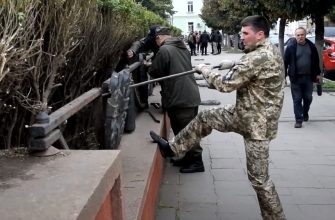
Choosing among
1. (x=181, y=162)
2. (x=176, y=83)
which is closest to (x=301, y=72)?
(x=181, y=162)

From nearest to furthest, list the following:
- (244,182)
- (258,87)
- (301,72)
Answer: (258,87)
(244,182)
(301,72)

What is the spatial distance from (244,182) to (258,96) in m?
1.91

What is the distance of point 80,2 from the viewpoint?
3.54 metres

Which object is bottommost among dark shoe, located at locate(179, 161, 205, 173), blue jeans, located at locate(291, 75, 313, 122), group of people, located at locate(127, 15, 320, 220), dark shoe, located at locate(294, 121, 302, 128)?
dark shoe, located at locate(294, 121, 302, 128)

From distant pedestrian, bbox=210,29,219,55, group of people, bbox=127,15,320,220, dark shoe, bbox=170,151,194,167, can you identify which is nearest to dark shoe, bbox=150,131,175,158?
group of people, bbox=127,15,320,220

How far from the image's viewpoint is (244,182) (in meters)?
5.68

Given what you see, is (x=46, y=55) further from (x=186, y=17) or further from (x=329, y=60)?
(x=186, y=17)

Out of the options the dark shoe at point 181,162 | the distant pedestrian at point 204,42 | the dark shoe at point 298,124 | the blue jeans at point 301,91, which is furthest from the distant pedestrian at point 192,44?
the dark shoe at point 181,162

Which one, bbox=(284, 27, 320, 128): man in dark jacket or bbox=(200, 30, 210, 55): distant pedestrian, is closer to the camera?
bbox=(284, 27, 320, 128): man in dark jacket

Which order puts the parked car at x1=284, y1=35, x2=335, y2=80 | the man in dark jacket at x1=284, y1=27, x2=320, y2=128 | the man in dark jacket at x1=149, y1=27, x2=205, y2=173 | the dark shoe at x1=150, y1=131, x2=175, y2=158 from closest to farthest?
1. the dark shoe at x1=150, y1=131, x2=175, y2=158
2. the man in dark jacket at x1=149, y1=27, x2=205, y2=173
3. the man in dark jacket at x1=284, y1=27, x2=320, y2=128
4. the parked car at x1=284, y1=35, x2=335, y2=80

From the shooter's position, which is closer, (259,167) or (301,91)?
(259,167)

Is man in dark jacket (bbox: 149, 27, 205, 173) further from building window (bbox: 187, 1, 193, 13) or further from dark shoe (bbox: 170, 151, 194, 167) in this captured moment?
building window (bbox: 187, 1, 193, 13)

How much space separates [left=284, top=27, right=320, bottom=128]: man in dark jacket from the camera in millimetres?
8812

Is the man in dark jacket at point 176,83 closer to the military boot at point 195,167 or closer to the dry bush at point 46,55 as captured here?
the military boot at point 195,167
